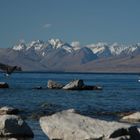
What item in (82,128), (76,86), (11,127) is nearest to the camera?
(82,128)

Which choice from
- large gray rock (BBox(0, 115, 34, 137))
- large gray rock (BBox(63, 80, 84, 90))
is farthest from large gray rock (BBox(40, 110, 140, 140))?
large gray rock (BBox(63, 80, 84, 90))

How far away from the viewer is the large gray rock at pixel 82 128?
26219 mm

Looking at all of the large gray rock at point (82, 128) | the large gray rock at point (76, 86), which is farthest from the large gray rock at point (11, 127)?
Answer: the large gray rock at point (76, 86)

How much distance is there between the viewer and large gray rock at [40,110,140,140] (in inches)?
1032

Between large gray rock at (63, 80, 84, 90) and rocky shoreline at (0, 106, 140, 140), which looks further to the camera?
large gray rock at (63, 80, 84, 90)

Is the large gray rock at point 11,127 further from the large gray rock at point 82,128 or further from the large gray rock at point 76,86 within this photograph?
the large gray rock at point 76,86

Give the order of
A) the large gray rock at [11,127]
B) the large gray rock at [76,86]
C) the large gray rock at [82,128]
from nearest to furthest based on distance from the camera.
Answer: the large gray rock at [82,128], the large gray rock at [11,127], the large gray rock at [76,86]

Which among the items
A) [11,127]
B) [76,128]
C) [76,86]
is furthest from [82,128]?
[76,86]

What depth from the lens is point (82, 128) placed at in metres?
27.2

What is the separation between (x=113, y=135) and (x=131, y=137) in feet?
2.63

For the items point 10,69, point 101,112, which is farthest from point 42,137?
point 10,69

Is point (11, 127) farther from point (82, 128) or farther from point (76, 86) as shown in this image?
point (76, 86)

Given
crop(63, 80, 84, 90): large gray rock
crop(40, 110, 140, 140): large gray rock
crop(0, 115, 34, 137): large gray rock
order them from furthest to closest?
crop(63, 80, 84, 90): large gray rock → crop(0, 115, 34, 137): large gray rock → crop(40, 110, 140, 140): large gray rock

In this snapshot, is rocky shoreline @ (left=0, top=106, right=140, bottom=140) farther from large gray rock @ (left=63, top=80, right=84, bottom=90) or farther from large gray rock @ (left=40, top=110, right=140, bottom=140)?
large gray rock @ (left=63, top=80, right=84, bottom=90)
